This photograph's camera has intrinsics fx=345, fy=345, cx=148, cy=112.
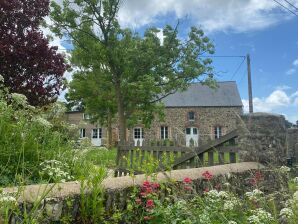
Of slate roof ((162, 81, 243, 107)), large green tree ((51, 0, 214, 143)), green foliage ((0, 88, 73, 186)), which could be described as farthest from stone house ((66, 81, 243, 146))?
green foliage ((0, 88, 73, 186))

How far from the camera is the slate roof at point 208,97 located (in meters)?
41.3

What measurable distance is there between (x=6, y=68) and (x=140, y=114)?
1856cm

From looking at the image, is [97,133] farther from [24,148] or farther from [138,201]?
[138,201]

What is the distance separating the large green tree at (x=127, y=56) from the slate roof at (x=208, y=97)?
16.5 m

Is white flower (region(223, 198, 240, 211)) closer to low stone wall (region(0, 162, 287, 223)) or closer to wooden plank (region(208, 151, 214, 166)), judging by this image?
low stone wall (region(0, 162, 287, 223))

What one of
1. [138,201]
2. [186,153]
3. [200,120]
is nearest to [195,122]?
[200,120]

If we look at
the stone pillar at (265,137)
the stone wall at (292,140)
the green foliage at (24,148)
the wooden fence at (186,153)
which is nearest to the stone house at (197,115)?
the stone wall at (292,140)

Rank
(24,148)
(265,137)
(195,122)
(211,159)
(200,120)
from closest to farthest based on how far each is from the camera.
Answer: (24,148), (265,137), (211,159), (200,120), (195,122)

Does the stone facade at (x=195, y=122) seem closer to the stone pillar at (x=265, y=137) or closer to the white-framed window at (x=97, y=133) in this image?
the white-framed window at (x=97, y=133)

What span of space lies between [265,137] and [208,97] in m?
36.4

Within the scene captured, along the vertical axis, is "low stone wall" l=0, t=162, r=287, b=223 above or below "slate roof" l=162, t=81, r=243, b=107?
below

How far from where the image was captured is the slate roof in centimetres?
4131

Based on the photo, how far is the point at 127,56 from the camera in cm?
2195

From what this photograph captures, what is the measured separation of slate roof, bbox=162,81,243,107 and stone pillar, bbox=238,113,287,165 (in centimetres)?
3470
